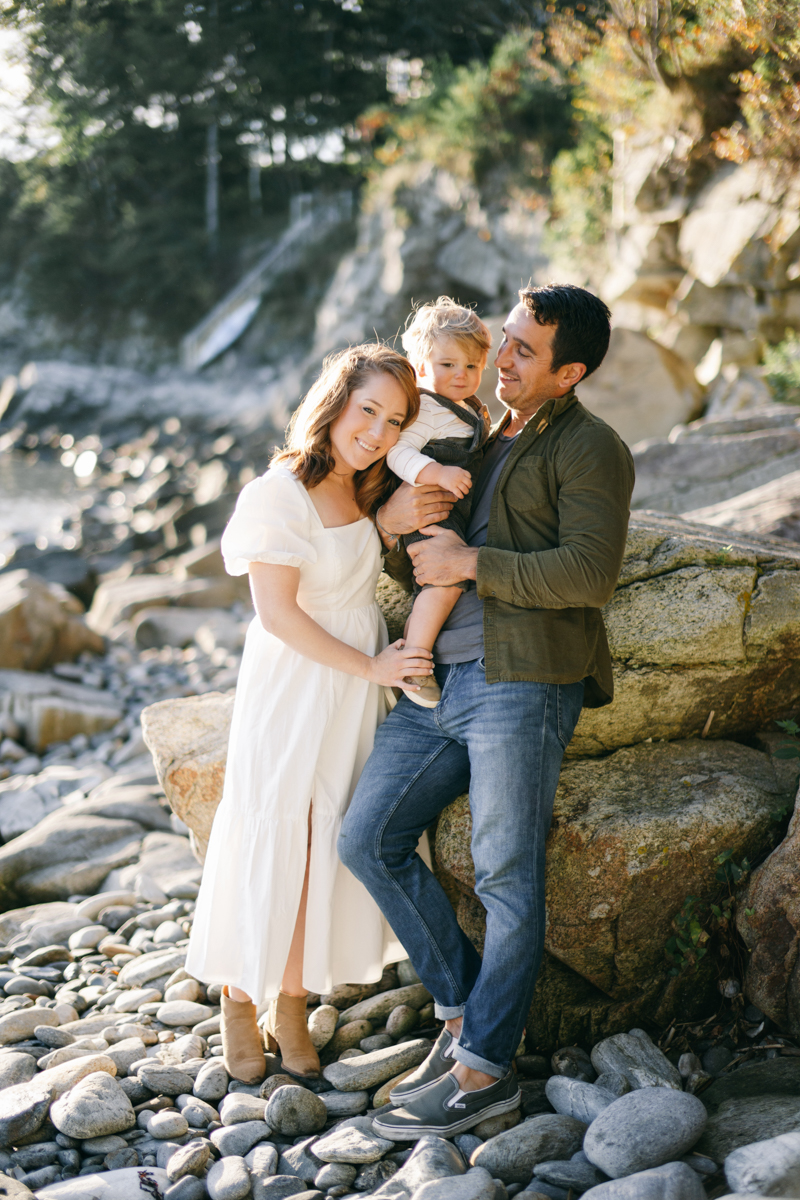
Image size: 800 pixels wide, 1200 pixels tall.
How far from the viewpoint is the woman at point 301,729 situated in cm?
285

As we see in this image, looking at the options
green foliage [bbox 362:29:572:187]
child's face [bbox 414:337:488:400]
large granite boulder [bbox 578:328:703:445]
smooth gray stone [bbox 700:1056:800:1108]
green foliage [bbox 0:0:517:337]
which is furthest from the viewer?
green foliage [bbox 362:29:572:187]

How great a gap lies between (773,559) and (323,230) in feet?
93.5

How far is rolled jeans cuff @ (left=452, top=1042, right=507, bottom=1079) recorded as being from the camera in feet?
8.25

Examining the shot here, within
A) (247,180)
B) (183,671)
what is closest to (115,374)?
(247,180)

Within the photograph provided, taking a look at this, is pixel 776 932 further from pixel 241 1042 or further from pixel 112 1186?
pixel 112 1186

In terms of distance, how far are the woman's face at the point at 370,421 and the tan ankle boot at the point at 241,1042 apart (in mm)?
1920

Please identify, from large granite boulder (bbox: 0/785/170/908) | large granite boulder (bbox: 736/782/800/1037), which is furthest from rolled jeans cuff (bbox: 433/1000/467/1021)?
large granite boulder (bbox: 0/785/170/908)

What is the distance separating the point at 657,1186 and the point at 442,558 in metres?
1.77

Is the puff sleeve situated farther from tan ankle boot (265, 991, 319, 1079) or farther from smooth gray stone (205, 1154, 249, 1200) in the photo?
smooth gray stone (205, 1154, 249, 1200)

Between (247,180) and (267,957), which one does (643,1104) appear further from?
(247,180)

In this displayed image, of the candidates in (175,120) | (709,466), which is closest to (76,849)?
(709,466)

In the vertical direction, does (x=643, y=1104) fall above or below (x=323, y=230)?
below

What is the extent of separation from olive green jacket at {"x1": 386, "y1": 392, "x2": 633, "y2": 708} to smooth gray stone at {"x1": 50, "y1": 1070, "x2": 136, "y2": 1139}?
1.79 metres

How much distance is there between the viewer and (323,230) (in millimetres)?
28781
